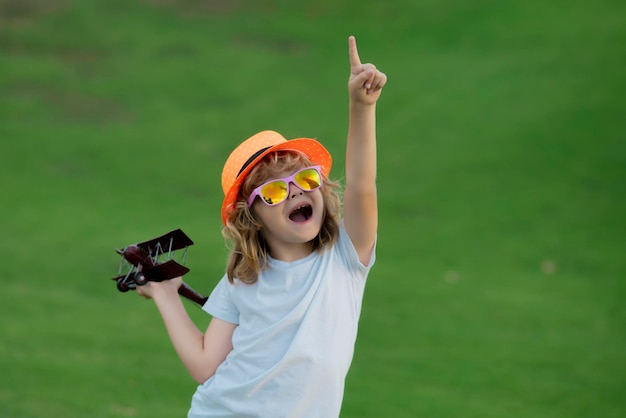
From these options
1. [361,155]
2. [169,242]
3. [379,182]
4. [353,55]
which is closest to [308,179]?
[361,155]

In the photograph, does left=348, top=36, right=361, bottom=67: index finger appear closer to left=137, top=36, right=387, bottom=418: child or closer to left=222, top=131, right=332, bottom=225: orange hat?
left=137, top=36, right=387, bottom=418: child

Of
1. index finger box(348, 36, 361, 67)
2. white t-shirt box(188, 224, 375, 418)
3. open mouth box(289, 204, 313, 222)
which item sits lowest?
white t-shirt box(188, 224, 375, 418)

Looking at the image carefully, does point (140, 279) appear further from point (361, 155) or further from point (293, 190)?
point (361, 155)

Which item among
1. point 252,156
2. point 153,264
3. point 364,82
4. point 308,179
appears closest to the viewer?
point 364,82

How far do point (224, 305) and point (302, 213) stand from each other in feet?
1.08

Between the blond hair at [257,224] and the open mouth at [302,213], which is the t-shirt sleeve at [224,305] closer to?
the blond hair at [257,224]

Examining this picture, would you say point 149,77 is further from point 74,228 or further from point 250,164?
point 250,164

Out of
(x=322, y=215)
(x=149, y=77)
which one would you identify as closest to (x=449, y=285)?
(x=322, y=215)

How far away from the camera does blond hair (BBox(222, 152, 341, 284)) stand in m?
2.47

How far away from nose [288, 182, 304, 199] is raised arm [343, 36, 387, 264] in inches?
5.1

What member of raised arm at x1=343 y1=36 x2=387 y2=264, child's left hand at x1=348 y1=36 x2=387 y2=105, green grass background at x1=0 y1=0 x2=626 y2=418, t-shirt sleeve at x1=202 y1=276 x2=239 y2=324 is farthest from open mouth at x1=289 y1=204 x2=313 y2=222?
green grass background at x1=0 y1=0 x2=626 y2=418

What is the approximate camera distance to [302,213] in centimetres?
248

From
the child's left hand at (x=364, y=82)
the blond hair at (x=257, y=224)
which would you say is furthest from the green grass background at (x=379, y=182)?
the child's left hand at (x=364, y=82)

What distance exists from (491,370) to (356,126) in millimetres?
3541
